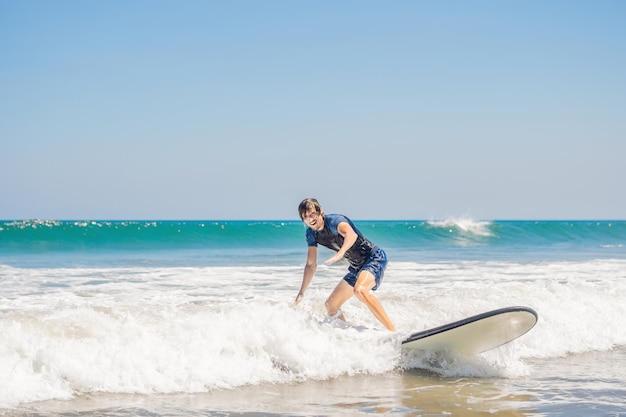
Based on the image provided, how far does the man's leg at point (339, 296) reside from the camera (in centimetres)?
758

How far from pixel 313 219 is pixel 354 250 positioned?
2.08 ft

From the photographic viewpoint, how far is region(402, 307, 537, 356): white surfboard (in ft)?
22.8

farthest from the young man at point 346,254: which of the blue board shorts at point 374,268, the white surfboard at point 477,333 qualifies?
the white surfboard at point 477,333

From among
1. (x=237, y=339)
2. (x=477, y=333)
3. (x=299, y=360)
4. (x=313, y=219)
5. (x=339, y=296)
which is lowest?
(x=299, y=360)

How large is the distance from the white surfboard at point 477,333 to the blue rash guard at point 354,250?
77 cm

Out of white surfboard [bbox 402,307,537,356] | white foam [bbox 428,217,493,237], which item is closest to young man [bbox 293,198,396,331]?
white surfboard [bbox 402,307,537,356]

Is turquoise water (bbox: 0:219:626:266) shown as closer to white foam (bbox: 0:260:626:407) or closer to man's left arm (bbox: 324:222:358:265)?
white foam (bbox: 0:260:626:407)

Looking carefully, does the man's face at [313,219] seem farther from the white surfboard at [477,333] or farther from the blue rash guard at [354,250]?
the white surfboard at [477,333]

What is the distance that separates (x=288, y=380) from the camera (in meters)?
6.94

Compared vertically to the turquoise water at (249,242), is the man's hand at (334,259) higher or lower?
higher

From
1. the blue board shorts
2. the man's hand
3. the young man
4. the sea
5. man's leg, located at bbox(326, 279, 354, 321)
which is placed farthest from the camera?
man's leg, located at bbox(326, 279, 354, 321)

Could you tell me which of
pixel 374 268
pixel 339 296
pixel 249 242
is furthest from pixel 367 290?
pixel 249 242

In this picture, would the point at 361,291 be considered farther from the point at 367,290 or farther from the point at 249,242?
the point at 249,242

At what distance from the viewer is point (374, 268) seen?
24.4 feet
